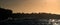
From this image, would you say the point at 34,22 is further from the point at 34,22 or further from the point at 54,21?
the point at 54,21

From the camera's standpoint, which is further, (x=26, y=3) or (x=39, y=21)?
(x=26, y=3)

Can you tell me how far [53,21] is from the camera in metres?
1.30

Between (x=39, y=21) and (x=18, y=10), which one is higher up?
(x=18, y=10)

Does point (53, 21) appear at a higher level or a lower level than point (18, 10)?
lower

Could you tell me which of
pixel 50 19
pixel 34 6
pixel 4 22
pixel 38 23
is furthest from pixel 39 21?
pixel 34 6

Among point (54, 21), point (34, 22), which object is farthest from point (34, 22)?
point (54, 21)

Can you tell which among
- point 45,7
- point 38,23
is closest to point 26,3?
point 45,7

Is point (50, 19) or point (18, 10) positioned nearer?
point (50, 19)

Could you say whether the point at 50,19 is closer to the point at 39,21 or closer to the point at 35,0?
the point at 39,21

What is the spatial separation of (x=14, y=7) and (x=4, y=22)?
0.53 meters

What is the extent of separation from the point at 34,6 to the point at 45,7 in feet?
0.58

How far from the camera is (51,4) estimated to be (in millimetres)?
1799

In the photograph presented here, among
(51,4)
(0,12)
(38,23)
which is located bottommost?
(38,23)

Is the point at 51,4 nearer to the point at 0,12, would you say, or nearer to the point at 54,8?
the point at 54,8
